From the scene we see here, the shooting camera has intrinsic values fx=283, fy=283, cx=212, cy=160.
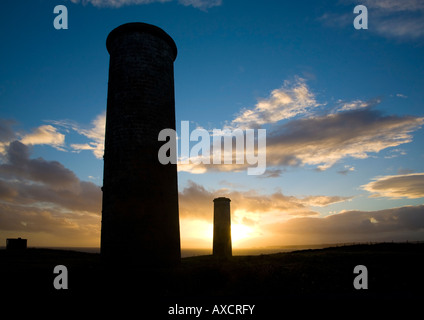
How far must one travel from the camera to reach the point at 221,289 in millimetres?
9375

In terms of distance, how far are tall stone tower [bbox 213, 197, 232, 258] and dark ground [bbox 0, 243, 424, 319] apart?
13182mm

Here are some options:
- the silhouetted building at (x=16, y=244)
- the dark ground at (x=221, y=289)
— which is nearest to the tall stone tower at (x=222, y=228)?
the dark ground at (x=221, y=289)

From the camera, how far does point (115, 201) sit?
1110cm

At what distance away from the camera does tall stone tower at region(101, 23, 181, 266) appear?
10.9 meters

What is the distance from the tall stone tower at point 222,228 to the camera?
83.1ft

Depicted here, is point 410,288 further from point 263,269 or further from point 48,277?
point 48,277

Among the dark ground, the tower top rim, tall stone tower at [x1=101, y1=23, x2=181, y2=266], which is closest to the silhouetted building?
the dark ground

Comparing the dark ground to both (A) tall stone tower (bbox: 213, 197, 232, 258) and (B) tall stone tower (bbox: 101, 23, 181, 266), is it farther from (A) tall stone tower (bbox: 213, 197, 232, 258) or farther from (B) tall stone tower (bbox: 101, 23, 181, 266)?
(A) tall stone tower (bbox: 213, 197, 232, 258)

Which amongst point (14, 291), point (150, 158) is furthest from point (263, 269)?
point (14, 291)

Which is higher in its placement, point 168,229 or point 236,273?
point 168,229

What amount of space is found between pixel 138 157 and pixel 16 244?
1716 centimetres

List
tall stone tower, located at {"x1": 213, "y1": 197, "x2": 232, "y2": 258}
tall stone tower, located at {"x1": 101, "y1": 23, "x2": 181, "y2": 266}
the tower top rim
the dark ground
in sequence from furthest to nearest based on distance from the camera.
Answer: tall stone tower, located at {"x1": 213, "y1": 197, "x2": 232, "y2": 258}
the tower top rim
tall stone tower, located at {"x1": 101, "y1": 23, "x2": 181, "y2": 266}
the dark ground

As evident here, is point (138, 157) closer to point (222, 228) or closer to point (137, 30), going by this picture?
point (137, 30)
